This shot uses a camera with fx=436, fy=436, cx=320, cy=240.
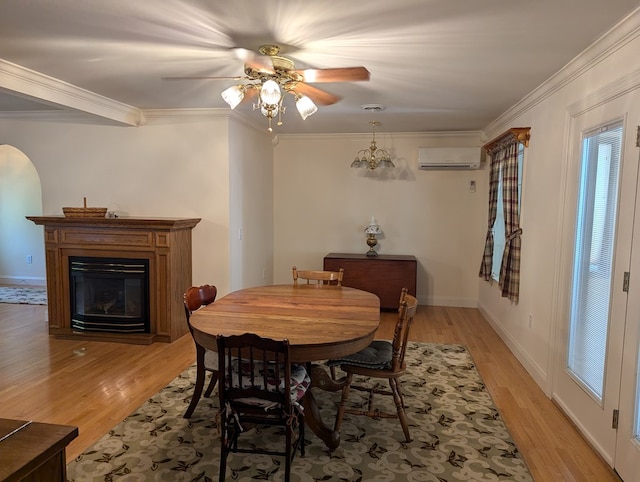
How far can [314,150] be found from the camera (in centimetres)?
606

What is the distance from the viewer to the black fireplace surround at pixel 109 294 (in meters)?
4.25

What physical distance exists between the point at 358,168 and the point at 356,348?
406 cm

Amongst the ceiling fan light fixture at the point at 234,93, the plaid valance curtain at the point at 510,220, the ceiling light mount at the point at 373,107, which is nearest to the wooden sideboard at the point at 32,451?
the ceiling fan light fixture at the point at 234,93

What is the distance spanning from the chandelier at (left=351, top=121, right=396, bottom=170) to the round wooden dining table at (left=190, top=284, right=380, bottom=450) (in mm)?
2690

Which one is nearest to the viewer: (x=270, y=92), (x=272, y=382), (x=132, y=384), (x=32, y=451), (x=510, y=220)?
(x=32, y=451)

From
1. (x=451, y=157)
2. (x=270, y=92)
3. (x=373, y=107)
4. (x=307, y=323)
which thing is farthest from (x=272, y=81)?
(x=451, y=157)

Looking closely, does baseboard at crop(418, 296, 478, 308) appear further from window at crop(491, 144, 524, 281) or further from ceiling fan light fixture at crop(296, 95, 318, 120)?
ceiling fan light fixture at crop(296, 95, 318, 120)

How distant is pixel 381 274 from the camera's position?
553cm

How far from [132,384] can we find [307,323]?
174 centimetres

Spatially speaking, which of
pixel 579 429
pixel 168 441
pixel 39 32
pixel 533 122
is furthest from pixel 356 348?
pixel 533 122

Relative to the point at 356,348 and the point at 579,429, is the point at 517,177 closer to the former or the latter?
the point at 579,429

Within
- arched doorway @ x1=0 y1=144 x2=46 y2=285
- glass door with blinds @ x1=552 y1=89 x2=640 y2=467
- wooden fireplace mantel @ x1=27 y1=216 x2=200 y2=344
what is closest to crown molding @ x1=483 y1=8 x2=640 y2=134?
glass door with blinds @ x1=552 y1=89 x2=640 y2=467

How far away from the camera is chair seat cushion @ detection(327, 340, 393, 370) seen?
8.52 feet

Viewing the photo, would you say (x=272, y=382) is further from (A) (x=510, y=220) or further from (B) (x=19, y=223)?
(B) (x=19, y=223)
